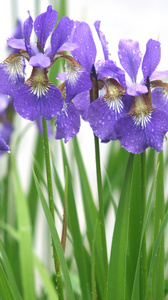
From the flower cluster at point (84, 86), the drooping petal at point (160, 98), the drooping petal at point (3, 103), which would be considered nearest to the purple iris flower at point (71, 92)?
the flower cluster at point (84, 86)

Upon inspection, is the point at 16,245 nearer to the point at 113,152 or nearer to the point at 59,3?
the point at 113,152

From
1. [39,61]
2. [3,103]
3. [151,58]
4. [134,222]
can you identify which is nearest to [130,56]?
[151,58]

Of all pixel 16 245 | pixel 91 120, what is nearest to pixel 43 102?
pixel 91 120

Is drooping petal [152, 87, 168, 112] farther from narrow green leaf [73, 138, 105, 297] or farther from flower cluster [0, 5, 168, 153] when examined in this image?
narrow green leaf [73, 138, 105, 297]

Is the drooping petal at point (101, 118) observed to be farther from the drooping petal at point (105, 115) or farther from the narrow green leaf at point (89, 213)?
the narrow green leaf at point (89, 213)

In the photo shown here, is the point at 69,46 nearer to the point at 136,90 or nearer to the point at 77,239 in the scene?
the point at 136,90

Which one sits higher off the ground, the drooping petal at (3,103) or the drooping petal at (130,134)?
the drooping petal at (3,103)

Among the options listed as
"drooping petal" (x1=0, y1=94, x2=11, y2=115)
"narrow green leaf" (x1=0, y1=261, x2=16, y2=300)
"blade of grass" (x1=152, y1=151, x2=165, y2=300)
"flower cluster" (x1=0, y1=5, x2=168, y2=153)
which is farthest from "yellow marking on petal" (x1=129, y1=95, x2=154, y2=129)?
"drooping petal" (x1=0, y1=94, x2=11, y2=115)
